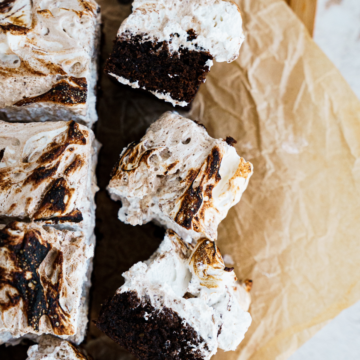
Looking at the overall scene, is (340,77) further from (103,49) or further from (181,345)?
(181,345)

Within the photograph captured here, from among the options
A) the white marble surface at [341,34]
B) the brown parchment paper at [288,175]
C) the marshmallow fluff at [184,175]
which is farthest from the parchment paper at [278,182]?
the marshmallow fluff at [184,175]

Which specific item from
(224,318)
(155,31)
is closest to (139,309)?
(224,318)

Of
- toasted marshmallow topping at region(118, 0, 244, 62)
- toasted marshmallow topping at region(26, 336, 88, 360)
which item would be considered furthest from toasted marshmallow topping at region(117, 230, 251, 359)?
toasted marshmallow topping at region(118, 0, 244, 62)

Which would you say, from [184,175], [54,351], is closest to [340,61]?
[184,175]

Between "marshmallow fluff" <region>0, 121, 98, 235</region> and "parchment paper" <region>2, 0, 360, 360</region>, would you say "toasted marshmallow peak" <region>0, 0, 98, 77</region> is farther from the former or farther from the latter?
"parchment paper" <region>2, 0, 360, 360</region>

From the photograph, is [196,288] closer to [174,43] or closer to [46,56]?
[174,43]

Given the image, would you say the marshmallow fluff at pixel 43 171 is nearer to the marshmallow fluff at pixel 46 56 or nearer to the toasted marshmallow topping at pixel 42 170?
the toasted marshmallow topping at pixel 42 170
